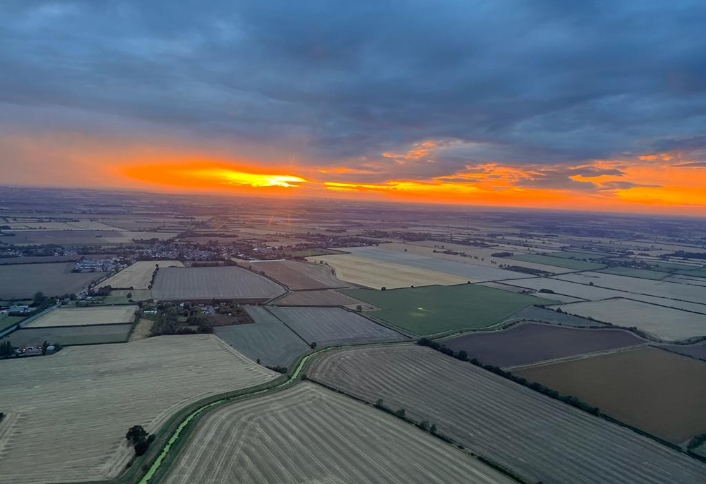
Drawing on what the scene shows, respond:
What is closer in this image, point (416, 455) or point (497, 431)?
point (416, 455)

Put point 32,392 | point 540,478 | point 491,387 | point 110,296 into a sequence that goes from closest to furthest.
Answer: point 540,478 → point 32,392 → point 491,387 → point 110,296

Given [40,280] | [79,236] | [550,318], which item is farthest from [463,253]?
[79,236]

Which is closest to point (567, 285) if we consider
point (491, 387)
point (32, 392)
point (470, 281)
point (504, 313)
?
point (470, 281)

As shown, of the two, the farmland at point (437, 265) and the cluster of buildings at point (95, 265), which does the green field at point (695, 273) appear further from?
the cluster of buildings at point (95, 265)

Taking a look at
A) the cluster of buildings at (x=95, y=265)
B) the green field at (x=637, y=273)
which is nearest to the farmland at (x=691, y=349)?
the green field at (x=637, y=273)

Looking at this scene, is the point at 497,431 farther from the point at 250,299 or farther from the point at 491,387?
the point at 250,299

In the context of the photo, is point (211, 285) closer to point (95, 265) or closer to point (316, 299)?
point (316, 299)
